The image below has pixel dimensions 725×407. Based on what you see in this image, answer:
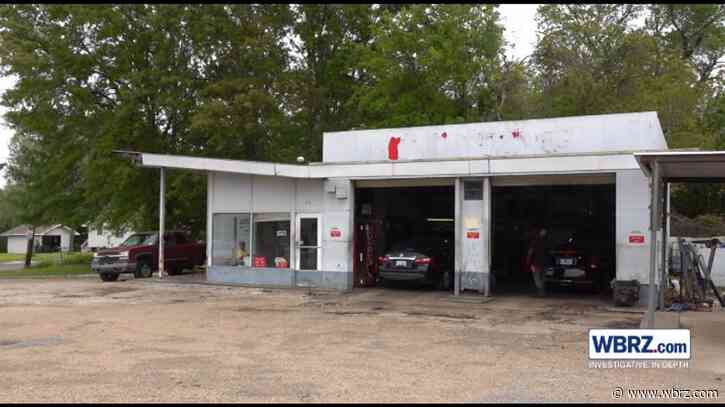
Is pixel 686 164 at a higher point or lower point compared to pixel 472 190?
higher

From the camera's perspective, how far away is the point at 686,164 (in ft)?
39.8

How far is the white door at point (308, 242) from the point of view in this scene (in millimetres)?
20000

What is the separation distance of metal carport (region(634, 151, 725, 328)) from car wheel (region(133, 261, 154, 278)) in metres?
17.6

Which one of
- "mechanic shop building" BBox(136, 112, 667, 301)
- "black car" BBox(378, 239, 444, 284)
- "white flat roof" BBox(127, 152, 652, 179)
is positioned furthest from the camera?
"black car" BBox(378, 239, 444, 284)

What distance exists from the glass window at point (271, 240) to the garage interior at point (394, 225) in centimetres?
216

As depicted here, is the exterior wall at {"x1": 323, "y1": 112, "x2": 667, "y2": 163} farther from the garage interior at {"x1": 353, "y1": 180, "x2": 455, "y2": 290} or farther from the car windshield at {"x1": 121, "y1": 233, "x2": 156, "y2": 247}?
the car windshield at {"x1": 121, "y1": 233, "x2": 156, "y2": 247}

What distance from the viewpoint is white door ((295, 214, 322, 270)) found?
20.0 m

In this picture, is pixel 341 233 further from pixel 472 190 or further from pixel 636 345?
pixel 636 345

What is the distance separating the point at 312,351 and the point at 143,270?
1631 centimetres

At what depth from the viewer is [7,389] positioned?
7.83 metres

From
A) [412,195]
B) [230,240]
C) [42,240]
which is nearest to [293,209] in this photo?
[230,240]

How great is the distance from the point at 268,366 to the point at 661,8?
134 feet

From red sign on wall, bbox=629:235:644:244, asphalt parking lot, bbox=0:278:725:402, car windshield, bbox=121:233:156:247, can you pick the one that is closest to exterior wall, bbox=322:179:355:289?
asphalt parking lot, bbox=0:278:725:402

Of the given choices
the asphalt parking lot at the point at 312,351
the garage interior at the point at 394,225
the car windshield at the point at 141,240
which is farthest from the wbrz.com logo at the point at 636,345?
the car windshield at the point at 141,240
